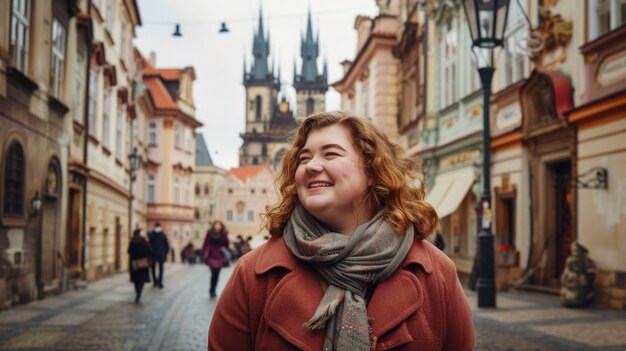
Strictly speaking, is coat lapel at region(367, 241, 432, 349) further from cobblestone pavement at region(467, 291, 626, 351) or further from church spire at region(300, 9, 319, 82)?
church spire at region(300, 9, 319, 82)

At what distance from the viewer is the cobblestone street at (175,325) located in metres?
8.91

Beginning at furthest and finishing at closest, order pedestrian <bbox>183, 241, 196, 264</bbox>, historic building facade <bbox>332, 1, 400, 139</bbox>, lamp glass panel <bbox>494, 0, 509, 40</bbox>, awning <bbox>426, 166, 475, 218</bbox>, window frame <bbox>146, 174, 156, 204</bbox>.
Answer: pedestrian <bbox>183, 241, 196, 264</bbox> → window frame <bbox>146, 174, 156, 204</bbox> → historic building facade <bbox>332, 1, 400, 139</bbox> → awning <bbox>426, 166, 475, 218</bbox> → lamp glass panel <bbox>494, 0, 509, 40</bbox>

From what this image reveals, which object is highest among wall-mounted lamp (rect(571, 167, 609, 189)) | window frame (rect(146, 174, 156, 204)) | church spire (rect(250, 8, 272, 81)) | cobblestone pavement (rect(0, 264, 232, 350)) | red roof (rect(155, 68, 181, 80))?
church spire (rect(250, 8, 272, 81))

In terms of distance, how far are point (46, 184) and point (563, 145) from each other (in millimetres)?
9933

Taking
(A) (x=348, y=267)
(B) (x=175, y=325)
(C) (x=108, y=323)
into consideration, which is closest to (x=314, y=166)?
(A) (x=348, y=267)

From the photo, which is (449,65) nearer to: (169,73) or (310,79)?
(169,73)

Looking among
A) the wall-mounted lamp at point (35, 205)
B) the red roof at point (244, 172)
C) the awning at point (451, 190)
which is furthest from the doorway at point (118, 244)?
the red roof at point (244, 172)

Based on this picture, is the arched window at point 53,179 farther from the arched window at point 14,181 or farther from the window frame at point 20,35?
the window frame at point 20,35

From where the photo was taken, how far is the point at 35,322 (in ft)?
37.5

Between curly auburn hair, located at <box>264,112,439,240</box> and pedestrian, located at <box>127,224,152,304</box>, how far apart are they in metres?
13.0

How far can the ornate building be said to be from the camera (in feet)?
465

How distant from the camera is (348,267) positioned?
2.49 metres

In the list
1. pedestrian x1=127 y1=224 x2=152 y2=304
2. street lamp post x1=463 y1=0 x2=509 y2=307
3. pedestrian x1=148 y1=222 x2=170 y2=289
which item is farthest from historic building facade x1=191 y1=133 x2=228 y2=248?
street lamp post x1=463 y1=0 x2=509 y2=307

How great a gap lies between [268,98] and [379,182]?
14192 centimetres
